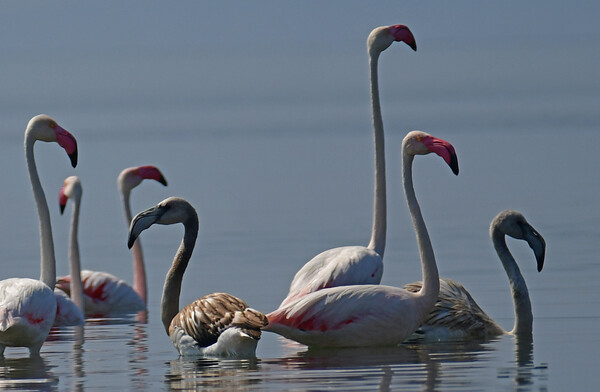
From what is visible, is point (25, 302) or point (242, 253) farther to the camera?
point (242, 253)

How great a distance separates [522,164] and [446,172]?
157 cm

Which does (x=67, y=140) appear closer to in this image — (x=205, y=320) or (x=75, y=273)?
(x=75, y=273)

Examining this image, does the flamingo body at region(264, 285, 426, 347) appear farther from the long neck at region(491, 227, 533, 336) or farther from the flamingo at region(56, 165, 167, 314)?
the flamingo at region(56, 165, 167, 314)

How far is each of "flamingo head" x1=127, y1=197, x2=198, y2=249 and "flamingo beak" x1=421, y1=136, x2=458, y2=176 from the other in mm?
1784

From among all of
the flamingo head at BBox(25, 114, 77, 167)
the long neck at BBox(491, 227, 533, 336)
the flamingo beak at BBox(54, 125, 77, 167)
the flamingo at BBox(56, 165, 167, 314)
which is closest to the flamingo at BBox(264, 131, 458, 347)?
the long neck at BBox(491, 227, 533, 336)

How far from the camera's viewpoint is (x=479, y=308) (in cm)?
1231

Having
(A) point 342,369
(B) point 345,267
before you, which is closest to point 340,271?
(B) point 345,267

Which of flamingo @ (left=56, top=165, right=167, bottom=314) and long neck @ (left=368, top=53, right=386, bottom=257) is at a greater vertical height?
long neck @ (left=368, top=53, right=386, bottom=257)

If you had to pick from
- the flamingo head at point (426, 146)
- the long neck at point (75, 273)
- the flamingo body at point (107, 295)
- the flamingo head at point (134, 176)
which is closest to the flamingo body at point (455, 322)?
the flamingo head at point (426, 146)

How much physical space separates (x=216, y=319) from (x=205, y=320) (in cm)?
9

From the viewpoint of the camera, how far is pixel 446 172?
30.7 meters

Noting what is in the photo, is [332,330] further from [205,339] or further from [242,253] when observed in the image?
[242,253]

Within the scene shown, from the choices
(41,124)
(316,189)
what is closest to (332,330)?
(41,124)

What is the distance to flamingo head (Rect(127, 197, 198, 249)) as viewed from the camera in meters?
11.8
